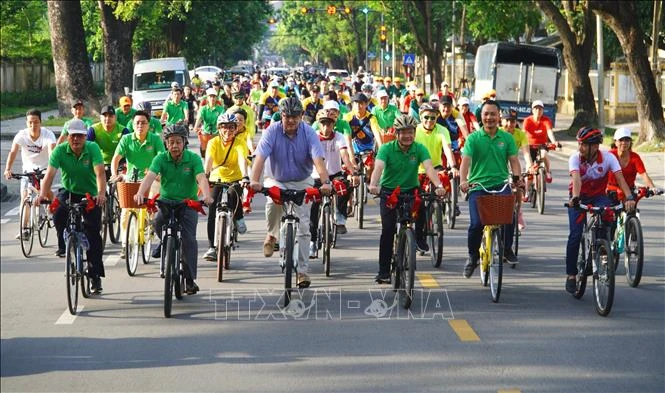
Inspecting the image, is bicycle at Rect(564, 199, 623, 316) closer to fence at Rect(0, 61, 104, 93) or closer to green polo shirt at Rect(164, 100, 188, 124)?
green polo shirt at Rect(164, 100, 188, 124)

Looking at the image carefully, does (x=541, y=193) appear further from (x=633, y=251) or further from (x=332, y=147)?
(x=633, y=251)

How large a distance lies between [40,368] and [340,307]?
3163mm

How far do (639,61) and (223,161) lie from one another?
65.0ft

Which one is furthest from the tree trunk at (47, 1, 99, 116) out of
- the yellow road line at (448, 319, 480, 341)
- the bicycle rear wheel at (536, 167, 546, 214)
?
the yellow road line at (448, 319, 480, 341)

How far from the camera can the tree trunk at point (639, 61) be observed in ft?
103

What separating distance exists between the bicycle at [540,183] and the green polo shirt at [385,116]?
219 cm

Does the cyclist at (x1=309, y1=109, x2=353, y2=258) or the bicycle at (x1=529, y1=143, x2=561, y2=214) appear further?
the bicycle at (x1=529, y1=143, x2=561, y2=214)

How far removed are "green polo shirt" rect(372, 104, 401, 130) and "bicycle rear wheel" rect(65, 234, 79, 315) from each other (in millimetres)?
8436

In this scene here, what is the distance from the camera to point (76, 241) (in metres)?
11.3

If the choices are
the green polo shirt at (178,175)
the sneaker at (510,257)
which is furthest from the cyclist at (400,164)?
the green polo shirt at (178,175)

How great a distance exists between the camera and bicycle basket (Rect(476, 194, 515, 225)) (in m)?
11.3

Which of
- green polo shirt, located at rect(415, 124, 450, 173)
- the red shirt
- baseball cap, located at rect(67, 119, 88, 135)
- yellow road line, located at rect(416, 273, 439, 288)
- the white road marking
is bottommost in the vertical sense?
yellow road line, located at rect(416, 273, 439, 288)

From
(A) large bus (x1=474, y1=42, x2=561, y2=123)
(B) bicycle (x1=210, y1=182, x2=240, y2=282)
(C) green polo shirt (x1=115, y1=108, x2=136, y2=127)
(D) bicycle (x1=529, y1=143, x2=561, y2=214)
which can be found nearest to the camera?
(B) bicycle (x1=210, y1=182, x2=240, y2=282)

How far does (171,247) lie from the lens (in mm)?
10906
